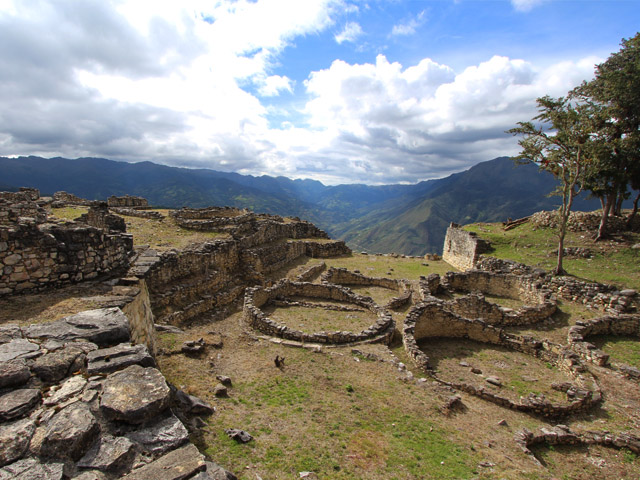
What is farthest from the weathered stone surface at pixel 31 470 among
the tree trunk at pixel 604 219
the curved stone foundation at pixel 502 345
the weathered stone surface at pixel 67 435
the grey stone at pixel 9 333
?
the tree trunk at pixel 604 219

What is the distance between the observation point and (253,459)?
6496mm

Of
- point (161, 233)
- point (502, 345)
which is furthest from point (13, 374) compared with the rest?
point (161, 233)

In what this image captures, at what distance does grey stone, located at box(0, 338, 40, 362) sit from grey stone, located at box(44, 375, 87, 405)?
2.75 ft

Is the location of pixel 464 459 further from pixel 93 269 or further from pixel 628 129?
pixel 628 129

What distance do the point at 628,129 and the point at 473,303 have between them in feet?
73.0

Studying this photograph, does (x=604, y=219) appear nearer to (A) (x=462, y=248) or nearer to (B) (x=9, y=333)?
(A) (x=462, y=248)

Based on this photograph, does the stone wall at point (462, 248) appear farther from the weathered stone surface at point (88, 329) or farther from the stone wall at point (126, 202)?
the stone wall at point (126, 202)

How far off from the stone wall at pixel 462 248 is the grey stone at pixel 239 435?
27.0 metres

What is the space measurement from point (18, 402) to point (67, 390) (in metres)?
0.50

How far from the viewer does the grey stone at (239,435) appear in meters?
6.86

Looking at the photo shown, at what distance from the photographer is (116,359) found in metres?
4.90

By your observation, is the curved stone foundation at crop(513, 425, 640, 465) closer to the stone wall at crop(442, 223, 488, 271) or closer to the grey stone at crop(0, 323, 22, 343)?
the grey stone at crop(0, 323, 22, 343)

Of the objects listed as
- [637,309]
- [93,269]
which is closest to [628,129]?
[637,309]

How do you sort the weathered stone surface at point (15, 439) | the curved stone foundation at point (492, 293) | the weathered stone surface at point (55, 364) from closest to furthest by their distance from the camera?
the weathered stone surface at point (15, 439)
the weathered stone surface at point (55, 364)
the curved stone foundation at point (492, 293)
